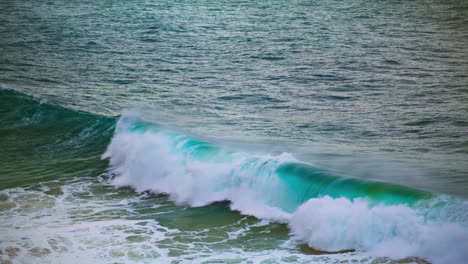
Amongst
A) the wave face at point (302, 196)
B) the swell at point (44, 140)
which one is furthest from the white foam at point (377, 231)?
the swell at point (44, 140)

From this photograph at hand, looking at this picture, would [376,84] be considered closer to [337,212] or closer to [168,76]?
[168,76]

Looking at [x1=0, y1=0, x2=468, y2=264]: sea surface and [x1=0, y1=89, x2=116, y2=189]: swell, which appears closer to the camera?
[x1=0, y1=0, x2=468, y2=264]: sea surface

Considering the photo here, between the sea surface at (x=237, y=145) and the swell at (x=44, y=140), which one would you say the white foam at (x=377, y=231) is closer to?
the sea surface at (x=237, y=145)

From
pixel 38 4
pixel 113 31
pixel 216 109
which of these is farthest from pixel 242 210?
pixel 38 4

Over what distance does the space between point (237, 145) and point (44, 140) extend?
18.5ft

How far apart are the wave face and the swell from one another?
1083 millimetres

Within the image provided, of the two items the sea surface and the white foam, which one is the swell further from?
the white foam

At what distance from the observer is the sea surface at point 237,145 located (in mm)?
7449

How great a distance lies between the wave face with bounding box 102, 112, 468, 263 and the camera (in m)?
6.90

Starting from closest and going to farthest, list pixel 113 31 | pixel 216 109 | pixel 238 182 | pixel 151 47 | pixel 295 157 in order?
pixel 238 182
pixel 295 157
pixel 216 109
pixel 151 47
pixel 113 31

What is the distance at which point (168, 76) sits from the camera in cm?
2009

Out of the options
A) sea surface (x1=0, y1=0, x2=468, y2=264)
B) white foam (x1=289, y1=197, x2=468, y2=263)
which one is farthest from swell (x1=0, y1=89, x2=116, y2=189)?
white foam (x1=289, y1=197, x2=468, y2=263)

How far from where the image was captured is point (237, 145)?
11711mm

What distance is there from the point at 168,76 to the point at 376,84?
7.30 m
